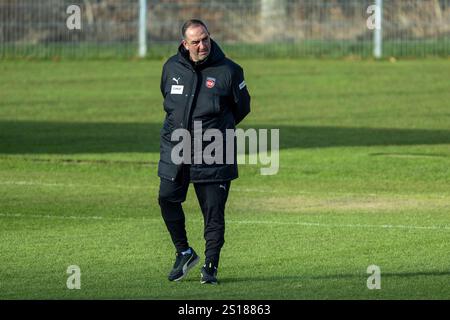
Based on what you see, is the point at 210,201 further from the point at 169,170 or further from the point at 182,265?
the point at 182,265

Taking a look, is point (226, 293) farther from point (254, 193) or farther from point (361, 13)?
point (361, 13)

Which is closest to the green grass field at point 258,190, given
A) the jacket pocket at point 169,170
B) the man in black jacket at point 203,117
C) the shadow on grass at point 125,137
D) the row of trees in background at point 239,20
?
the shadow on grass at point 125,137

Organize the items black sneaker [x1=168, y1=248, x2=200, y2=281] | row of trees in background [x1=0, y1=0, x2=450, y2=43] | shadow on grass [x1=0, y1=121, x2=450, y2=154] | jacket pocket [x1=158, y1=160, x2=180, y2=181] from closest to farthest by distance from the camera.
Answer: jacket pocket [x1=158, y1=160, x2=180, y2=181] < black sneaker [x1=168, y1=248, x2=200, y2=281] < shadow on grass [x1=0, y1=121, x2=450, y2=154] < row of trees in background [x1=0, y1=0, x2=450, y2=43]

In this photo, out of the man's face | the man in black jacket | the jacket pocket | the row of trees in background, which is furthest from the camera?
the row of trees in background

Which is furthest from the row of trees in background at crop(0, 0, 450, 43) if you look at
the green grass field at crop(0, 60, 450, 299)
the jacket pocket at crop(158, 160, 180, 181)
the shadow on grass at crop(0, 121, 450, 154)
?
the jacket pocket at crop(158, 160, 180, 181)

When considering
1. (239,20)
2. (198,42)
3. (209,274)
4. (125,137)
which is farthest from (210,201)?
(239,20)

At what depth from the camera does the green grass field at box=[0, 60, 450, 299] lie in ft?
39.5

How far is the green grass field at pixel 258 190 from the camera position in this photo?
→ 12039mm

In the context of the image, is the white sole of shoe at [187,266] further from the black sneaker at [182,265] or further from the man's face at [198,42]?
the man's face at [198,42]

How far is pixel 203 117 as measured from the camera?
1165 centimetres

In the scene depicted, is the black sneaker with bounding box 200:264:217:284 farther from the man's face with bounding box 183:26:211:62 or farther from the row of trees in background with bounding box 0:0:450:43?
the row of trees in background with bounding box 0:0:450:43

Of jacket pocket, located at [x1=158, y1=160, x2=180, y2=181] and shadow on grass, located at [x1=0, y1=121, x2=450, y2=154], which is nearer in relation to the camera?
jacket pocket, located at [x1=158, y1=160, x2=180, y2=181]

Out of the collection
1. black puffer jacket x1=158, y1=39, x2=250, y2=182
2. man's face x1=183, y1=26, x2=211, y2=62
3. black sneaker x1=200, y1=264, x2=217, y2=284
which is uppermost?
man's face x1=183, y1=26, x2=211, y2=62

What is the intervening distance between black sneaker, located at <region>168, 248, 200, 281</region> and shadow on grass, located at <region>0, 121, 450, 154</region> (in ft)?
36.1
